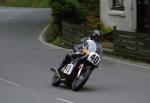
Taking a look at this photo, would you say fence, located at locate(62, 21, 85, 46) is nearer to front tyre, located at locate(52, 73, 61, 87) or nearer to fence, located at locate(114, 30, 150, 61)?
fence, located at locate(114, 30, 150, 61)

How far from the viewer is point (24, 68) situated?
2098cm

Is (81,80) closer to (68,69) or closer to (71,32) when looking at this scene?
(68,69)

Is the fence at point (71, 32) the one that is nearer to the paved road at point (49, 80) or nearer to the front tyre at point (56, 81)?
the paved road at point (49, 80)

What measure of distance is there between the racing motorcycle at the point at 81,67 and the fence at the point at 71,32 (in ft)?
34.4

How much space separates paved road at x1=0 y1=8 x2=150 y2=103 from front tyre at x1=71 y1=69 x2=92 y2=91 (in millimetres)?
177

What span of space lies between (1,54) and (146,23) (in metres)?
6.56

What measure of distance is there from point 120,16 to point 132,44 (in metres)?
5.71

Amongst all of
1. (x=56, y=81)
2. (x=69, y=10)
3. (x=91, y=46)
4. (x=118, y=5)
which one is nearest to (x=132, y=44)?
(x=118, y=5)

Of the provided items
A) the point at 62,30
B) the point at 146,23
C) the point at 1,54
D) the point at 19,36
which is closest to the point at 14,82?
the point at 1,54

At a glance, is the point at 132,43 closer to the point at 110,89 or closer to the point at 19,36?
the point at 110,89

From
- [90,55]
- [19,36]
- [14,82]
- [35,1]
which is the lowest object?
[35,1]

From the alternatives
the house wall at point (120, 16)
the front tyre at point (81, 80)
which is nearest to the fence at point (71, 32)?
the house wall at point (120, 16)

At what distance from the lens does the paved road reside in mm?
14859

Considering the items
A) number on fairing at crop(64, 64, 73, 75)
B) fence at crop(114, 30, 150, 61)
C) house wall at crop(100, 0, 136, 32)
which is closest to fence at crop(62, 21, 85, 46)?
house wall at crop(100, 0, 136, 32)
